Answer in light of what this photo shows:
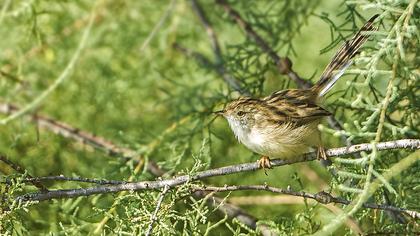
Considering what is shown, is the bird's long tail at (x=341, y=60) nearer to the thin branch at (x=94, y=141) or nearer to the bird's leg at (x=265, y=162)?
the bird's leg at (x=265, y=162)

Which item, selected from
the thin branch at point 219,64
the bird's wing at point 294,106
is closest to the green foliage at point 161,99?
the thin branch at point 219,64

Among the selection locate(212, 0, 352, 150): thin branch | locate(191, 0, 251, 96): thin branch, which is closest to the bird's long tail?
locate(212, 0, 352, 150): thin branch

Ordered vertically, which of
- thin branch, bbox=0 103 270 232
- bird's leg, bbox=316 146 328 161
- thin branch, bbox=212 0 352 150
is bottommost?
bird's leg, bbox=316 146 328 161

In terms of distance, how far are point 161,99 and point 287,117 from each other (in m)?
2.07

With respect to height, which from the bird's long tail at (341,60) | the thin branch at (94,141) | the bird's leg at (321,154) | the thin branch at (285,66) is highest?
the thin branch at (285,66)

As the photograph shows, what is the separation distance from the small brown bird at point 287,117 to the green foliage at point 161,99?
0.37ft

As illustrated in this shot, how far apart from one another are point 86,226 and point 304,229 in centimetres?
118

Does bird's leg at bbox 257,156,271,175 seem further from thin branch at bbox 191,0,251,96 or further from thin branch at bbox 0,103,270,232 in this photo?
thin branch at bbox 191,0,251,96

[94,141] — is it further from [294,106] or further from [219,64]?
[294,106]

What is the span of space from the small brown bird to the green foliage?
11cm

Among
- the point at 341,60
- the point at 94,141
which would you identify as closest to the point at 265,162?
the point at 341,60

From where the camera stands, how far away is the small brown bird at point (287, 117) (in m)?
3.61

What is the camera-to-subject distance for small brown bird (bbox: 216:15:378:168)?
3609 mm

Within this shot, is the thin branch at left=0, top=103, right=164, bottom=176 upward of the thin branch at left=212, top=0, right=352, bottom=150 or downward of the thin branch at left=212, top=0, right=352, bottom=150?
downward
